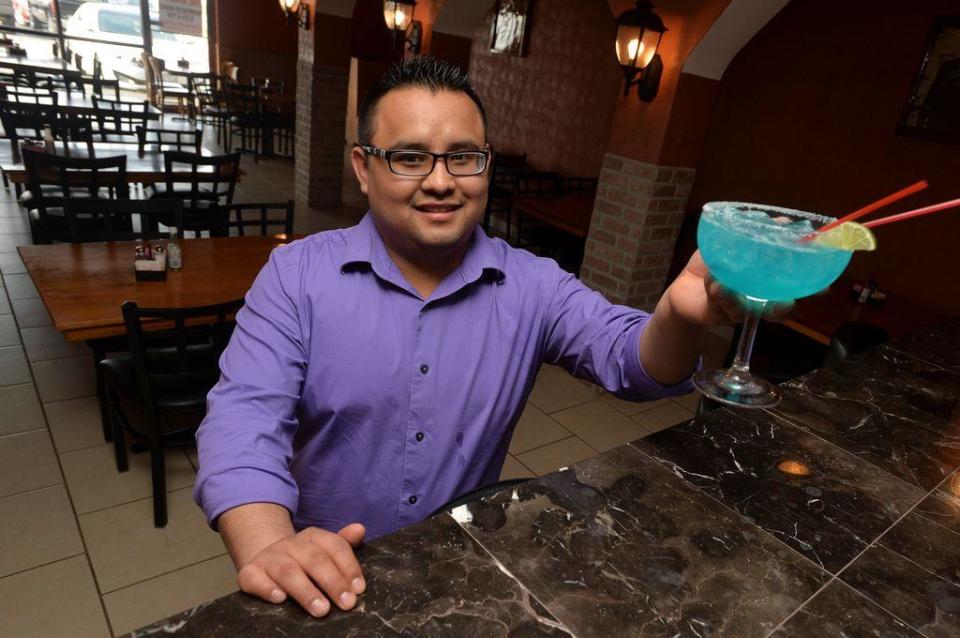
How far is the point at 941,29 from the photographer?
12.0 ft

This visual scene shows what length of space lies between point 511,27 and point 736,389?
25.4 ft

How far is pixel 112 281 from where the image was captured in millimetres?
2715

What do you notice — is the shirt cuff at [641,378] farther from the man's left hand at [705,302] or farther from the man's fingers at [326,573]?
the man's fingers at [326,573]

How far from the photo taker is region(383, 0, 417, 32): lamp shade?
6.17 metres

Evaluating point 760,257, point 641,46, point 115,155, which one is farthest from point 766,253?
point 115,155

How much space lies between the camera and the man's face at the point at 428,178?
1234 millimetres

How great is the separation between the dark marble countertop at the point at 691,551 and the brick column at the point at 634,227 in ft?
8.50

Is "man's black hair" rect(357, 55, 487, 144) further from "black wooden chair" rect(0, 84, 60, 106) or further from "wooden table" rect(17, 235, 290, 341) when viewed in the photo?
"black wooden chair" rect(0, 84, 60, 106)

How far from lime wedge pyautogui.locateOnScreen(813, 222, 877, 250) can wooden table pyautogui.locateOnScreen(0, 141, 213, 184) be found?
4996 millimetres

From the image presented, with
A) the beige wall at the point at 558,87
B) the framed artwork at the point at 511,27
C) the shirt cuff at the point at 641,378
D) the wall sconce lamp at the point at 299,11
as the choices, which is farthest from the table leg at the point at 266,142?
the shirt cuff at the point at 641,378

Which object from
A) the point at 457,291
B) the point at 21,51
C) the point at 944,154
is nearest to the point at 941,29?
the point at 944,154

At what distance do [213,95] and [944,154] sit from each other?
1075 cm

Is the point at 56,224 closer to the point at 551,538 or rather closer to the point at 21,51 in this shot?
the point at 551,538

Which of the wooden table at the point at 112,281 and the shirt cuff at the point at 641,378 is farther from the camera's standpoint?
the wooden table at the point at 112,281
